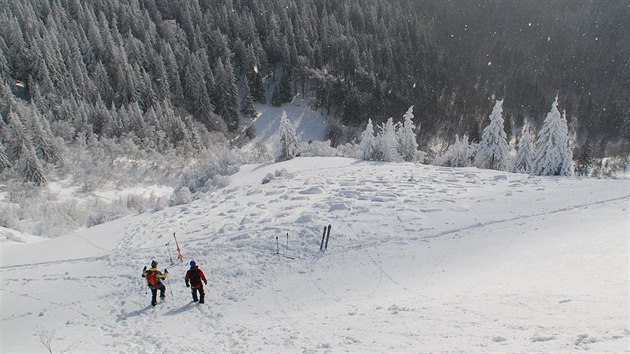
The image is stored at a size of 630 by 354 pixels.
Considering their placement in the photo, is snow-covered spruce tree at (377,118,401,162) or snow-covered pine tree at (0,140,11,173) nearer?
snow-covered spruce tree at (377,118,401,162)

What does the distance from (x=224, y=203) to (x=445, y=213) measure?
13.8 m

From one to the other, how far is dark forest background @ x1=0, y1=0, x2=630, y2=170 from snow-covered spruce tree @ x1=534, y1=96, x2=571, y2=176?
5029 cm

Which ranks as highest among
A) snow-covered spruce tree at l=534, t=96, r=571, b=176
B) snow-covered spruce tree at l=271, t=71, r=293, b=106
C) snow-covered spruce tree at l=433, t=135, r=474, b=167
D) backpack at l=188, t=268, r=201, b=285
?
snow-covered spruce tree at l=271, t=71, r=293, b=106

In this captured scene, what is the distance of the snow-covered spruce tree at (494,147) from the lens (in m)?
39.4

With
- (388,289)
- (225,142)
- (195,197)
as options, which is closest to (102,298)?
(388,289)

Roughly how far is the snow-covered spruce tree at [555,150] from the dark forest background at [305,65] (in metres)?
50.3

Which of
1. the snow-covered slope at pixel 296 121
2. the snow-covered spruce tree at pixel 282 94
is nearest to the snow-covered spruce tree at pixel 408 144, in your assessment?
the snow-covered slope at pixel 296 121

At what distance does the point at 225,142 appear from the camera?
75312 mm

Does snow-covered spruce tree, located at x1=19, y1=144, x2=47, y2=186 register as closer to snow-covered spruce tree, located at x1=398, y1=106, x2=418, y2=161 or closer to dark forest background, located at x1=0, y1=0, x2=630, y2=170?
dark forest background, located at x1=0, y1=0, x2=630, y2=170

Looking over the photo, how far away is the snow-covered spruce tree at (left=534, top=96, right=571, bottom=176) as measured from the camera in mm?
32219

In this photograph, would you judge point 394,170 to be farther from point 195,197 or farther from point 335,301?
point 335,301

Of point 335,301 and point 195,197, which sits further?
point 195,197

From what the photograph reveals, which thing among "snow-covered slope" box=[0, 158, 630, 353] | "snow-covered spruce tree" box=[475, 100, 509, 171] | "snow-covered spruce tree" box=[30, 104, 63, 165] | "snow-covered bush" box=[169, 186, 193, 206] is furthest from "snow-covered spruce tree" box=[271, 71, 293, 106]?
"snow-covered slope" box=[0, 158, 630, 353]

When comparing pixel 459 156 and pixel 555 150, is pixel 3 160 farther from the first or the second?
pixel 555 150
